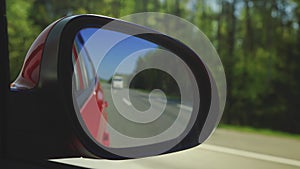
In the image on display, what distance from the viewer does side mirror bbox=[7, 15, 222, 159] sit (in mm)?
1100

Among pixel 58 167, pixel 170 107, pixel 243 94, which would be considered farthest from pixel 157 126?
pixel 243 94

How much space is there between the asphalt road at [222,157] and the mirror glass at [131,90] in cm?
2

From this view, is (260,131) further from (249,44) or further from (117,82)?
(117,82)

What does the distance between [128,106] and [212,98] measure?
1.22ft

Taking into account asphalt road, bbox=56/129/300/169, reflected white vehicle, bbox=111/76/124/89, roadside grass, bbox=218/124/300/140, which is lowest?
roadside grass, bbox=218/124/300/140

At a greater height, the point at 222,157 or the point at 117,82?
the point at 117,82

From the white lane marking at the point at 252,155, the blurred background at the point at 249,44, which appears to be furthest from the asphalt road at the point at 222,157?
the blurred background at the point at 249,44

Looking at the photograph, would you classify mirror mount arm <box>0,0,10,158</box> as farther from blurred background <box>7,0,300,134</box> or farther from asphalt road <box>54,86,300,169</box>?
blurred background <box>7,0,300,134</box>

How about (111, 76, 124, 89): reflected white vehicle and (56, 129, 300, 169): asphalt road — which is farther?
(111, 76, 124, 89): reflected white vehicle

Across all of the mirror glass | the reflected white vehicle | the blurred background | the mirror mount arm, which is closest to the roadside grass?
the blurred background

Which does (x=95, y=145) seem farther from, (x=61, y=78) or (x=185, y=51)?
(x=185, y=51)

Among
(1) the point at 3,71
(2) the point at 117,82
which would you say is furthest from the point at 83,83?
(1) the point at 3,71

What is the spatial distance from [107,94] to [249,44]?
2033 mm

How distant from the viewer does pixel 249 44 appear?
3246mm
